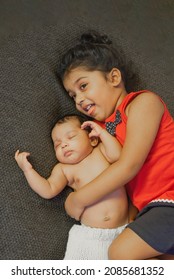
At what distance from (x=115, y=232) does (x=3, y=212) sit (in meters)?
0.36

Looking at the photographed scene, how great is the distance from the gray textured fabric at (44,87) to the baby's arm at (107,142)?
0.53 feet

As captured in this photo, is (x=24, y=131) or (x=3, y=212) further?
(x=24, y=131)

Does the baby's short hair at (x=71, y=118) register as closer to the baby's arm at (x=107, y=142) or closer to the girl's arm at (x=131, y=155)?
the baby's arm at (x=107, y=142)

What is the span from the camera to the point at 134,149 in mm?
1200

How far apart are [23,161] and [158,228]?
1.52 ft

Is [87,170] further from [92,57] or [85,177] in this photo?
[92,57]

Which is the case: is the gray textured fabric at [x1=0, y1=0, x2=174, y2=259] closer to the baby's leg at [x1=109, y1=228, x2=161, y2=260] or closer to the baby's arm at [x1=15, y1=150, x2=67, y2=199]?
the baby's arm at [x1=15, y1=150, x2=67, y2=199]

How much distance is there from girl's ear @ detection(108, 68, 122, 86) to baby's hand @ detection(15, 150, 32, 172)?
15.8 inches

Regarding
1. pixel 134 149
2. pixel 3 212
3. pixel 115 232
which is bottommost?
pixel 115 232

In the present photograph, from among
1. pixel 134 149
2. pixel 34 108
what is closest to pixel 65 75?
pixel 34 108

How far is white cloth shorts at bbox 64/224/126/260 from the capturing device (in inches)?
48.0

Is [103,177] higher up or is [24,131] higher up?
[24,131]

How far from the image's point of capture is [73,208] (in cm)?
128
